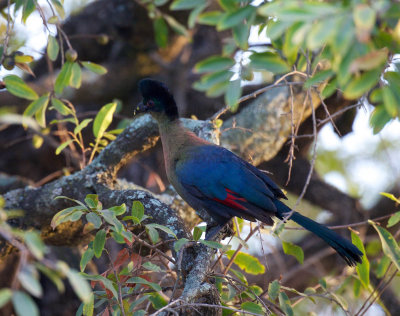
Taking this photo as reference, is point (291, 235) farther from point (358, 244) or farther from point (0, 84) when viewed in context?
point (0, 84)

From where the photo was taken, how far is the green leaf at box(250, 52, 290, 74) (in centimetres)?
175

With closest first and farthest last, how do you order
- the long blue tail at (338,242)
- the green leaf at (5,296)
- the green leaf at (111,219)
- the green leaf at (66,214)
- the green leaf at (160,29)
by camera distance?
the green leaf at (5,296)
the green leaf at (111,219)
the green leaf at (66,214)
the long blue tail at (338,242)
the green leaf at (160,29)

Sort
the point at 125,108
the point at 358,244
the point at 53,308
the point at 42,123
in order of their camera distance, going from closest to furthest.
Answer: the point at 358,244 < the point at 42,123 < the point at 53,308 < the point at 125,108

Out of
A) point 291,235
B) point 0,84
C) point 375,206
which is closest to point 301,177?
point 375,206

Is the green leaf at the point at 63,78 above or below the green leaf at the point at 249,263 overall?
above

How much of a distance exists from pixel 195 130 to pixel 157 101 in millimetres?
349

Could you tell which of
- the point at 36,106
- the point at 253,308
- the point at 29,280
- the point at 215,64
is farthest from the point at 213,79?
the point at 36,106

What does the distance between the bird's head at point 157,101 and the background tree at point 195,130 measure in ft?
0.76

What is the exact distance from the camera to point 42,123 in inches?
117

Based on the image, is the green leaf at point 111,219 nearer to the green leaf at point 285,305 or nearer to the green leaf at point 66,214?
the green leaf at point 66,214

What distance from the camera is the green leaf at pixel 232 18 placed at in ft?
5.11

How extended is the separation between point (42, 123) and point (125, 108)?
104 inches

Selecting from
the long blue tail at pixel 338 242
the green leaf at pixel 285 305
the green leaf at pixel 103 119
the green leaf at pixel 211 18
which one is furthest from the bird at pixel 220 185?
the green leaf at pixel 211 18

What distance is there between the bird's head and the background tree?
0.23 metres
